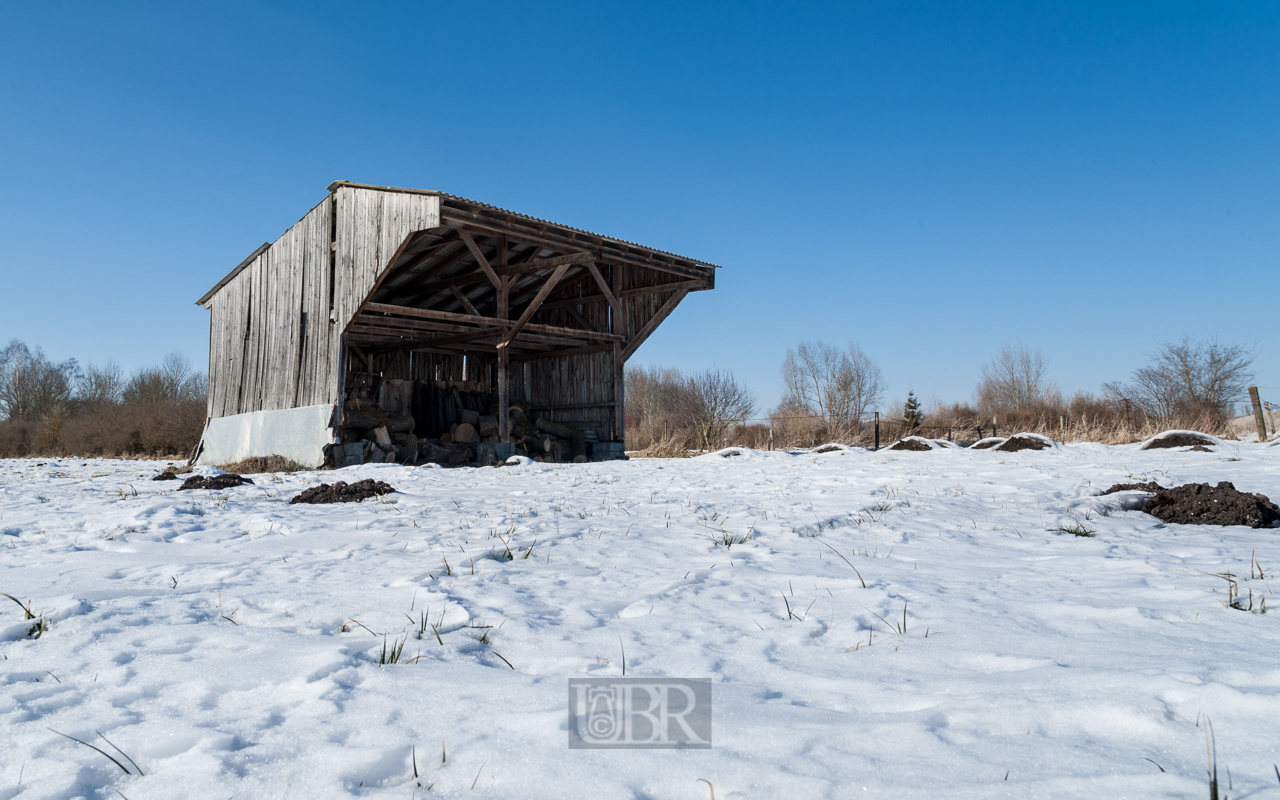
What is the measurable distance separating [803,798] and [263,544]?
12.2 feet

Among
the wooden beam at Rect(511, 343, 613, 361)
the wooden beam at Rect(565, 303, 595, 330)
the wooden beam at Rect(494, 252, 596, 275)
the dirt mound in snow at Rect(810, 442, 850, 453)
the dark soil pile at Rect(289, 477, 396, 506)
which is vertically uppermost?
the wooden beam at Rect(494, 252, 596, 275)

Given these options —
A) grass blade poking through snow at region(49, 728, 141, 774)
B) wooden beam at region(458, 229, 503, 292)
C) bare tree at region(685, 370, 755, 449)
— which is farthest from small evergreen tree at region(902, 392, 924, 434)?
grass blade poking through snow at region(49, 728, 141, 774)

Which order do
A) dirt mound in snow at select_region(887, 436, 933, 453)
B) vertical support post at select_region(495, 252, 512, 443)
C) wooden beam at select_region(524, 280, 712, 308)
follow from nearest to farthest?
dirt mound in snow at select_region(887, 436, 933, 453) → vertical support post at select_region(495, 252, 512, 443) → wooden beam at select_region(524, 280, 712, 308)

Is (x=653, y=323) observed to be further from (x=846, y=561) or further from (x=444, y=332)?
(x=846, y=561)

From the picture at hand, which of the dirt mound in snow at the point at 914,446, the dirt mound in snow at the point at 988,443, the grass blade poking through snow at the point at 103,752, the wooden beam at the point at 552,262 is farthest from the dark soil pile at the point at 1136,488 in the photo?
the wooden beam at the point at 552,262

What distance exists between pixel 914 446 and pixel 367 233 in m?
10.3

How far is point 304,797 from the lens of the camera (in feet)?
4.26

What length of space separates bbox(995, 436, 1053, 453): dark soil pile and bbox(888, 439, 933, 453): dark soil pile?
1.16 meters

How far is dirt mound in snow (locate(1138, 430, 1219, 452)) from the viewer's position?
32.4 feet

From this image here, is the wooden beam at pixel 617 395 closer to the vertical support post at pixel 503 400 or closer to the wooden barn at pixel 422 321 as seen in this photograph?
the wooden barn at pixel 422 321

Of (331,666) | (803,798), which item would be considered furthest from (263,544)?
(803,798)

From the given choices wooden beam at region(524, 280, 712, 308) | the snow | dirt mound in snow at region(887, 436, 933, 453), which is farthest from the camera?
wooden beam at region(524, 280, 712, 308)

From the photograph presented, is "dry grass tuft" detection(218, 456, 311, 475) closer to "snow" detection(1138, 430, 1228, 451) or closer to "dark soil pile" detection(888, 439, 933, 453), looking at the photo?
"dark soil pile" detection(888, 439, 933, 453)

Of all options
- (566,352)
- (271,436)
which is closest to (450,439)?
(566,352)
